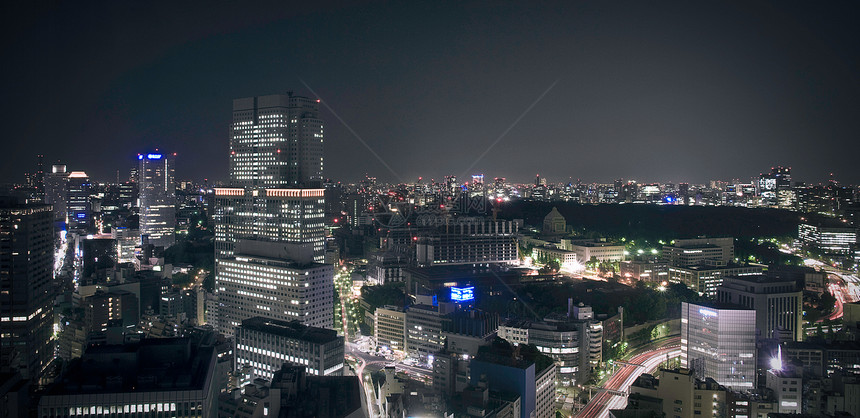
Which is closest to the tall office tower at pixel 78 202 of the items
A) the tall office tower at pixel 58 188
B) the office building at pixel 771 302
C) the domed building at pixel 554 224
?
the tall office tower at pixel 58 188

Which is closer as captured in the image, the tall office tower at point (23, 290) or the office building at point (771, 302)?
the tall office tower at point (23, 290)

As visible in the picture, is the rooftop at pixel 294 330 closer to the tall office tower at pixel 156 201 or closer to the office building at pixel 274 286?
the office building at pixel 274 286

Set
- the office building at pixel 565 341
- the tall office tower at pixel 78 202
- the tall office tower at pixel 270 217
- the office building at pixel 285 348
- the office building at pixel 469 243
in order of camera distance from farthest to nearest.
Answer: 1. the tall office tower at pixel 78 202
2. the office building at pixel 469 243
3. the tall office tower at pixel 270 217
4. the office building at pixel 565 341
5. the office building at pixel 285 348

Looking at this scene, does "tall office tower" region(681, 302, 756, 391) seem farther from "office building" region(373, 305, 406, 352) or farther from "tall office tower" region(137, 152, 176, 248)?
"tall office tower" region(137, 152, 176, 248)

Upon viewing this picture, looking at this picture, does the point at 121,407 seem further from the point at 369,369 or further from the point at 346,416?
the point at 369,369

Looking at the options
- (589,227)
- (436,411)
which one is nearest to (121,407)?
(436,411)

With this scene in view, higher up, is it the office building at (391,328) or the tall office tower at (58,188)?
the tall office tower at (58,188)


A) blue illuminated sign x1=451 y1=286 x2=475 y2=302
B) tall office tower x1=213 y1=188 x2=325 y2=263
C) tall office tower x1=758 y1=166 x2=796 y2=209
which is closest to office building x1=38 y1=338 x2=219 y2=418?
blue illuminated sign x1=451 y1=286 x2=475 y2=302

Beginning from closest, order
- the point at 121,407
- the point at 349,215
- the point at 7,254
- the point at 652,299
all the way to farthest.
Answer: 1. the point at 121,407
2. the point at 7,254
3. the point at 652,299
4. the point at 349,215
